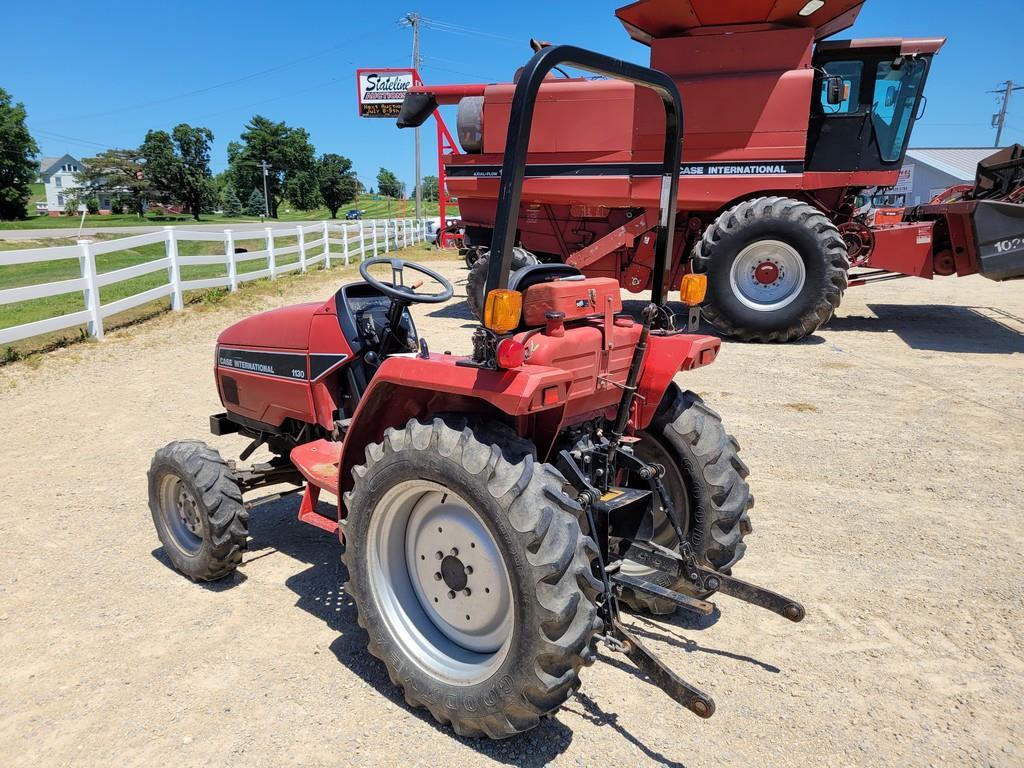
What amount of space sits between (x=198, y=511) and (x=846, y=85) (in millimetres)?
8980

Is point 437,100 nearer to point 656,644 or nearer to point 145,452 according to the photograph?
point 145,452

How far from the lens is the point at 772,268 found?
29.1 ft

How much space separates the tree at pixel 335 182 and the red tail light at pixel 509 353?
83.8m

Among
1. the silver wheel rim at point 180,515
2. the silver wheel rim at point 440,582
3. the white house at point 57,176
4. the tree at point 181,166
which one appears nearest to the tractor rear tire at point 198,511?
the silver wheel rim at point 180,515

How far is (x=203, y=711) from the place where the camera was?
102 inches

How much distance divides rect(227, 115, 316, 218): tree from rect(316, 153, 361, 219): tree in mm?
1321

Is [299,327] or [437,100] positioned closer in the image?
[299,327]

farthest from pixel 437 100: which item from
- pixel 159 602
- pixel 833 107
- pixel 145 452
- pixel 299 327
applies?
pixel 159 602

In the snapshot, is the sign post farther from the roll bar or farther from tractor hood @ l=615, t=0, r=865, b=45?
the roll bar

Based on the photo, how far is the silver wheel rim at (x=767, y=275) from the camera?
8766 millimetres

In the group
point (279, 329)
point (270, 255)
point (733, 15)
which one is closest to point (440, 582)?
point (279, 329)

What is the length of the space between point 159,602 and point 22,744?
3.12 ft

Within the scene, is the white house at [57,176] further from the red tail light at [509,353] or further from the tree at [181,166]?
the red tail light at [509,353]

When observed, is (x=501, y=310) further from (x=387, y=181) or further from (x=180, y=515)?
(x=387, y=181)
